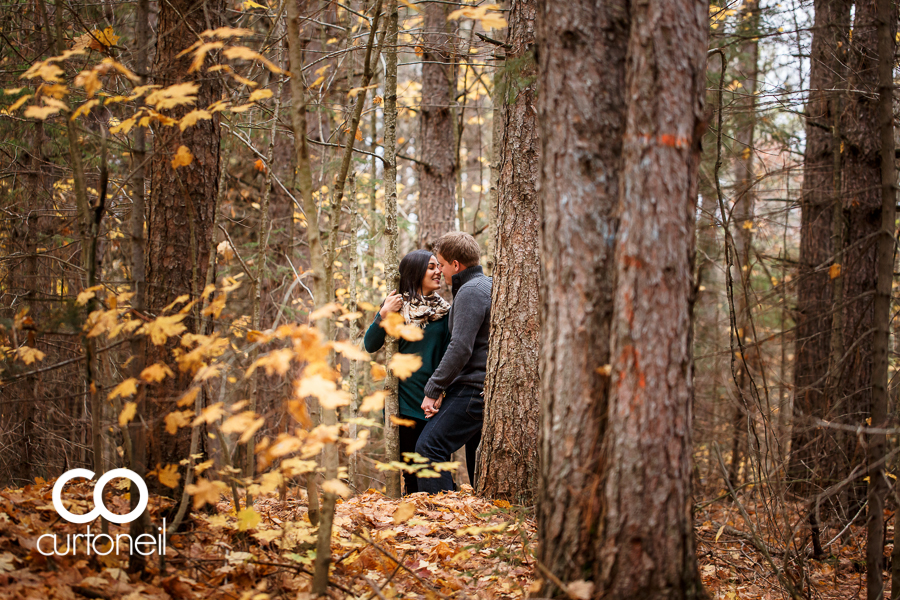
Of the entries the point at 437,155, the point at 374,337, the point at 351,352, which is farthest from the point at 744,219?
the point at 351,352

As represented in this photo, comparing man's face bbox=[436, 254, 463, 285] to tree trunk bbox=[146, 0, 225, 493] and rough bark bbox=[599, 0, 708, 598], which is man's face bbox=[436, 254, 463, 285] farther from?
rough bark bbox=[599, 0, 708, 598]

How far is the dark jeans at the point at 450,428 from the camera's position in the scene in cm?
443

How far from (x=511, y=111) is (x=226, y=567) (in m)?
3.55

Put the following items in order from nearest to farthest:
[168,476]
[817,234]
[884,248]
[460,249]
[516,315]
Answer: [168,476], [884,248], [516,315], [460,249], [817,234]

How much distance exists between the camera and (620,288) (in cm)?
208

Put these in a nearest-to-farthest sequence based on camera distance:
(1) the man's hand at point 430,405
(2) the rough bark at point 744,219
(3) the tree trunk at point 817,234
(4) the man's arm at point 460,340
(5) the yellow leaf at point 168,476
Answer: (5) the yellow leaf at point 168,476 < (2) the rough bark at point 744,219 < (4) the man's arm at point 460,340 < (1) the man's hand at point 430,405 < (3) the tree trunk at point 817,234

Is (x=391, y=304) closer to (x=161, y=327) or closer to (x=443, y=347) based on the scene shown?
(x=443, y=347)

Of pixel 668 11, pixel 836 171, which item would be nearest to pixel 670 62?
pixel 668 11

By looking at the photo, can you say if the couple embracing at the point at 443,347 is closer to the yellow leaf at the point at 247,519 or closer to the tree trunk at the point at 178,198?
the tree trunk at the point at 178,198

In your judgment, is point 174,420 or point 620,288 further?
point 174,420

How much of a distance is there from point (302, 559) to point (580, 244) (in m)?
2.01

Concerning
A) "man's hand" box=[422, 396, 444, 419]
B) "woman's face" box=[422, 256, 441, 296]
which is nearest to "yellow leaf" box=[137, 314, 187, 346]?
"man's hand" box=[422, 396, 444, 419]

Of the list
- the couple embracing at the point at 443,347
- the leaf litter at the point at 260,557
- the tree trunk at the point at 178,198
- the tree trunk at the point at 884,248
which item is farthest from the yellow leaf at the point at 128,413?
the tree trunk at the point at 884,248

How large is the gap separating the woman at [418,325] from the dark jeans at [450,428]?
325 millimetres
